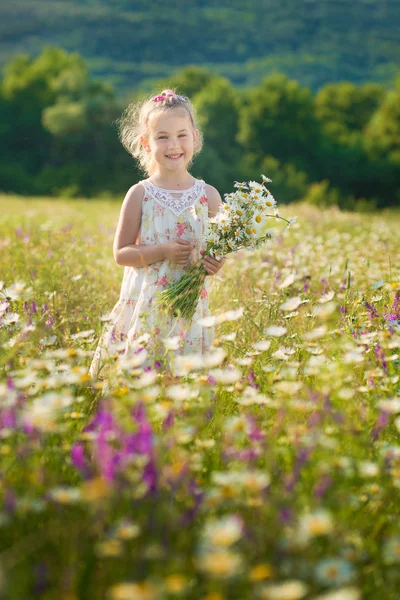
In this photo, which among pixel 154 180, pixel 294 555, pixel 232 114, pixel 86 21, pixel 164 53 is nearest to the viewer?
pixel 294 555

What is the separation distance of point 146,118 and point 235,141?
2767 centimetres

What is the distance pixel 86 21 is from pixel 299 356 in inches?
4685

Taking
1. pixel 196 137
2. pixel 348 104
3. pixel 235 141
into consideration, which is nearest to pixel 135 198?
pixel 196 137

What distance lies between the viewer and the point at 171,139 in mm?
3576

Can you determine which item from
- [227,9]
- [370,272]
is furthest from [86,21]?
[370,272]

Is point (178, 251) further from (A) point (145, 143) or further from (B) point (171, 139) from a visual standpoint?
(A) point (145, 143)

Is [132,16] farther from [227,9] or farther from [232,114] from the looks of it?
[232,114]

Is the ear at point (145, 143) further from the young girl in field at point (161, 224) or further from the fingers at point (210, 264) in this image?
the fingers at point (210, 264)

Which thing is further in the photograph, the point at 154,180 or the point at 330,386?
the point at 154,180

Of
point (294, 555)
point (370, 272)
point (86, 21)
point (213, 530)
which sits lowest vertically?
point (370, 272)

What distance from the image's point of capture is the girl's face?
357 centimetres

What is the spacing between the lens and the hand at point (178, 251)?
344 cm

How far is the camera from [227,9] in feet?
409

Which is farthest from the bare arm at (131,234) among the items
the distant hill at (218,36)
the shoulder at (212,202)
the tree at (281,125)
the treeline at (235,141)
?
the distant hill at (218,36)
